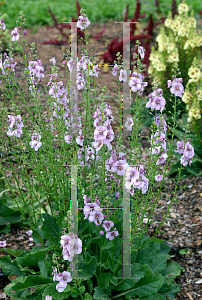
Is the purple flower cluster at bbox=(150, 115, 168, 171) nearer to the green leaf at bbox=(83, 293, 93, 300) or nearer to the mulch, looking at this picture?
the mulch

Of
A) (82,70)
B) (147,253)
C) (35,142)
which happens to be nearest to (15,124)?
(35,142)

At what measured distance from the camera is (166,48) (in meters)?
4.88

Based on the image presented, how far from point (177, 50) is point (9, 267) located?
348 centimetres

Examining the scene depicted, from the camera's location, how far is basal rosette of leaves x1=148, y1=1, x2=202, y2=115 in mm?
4754

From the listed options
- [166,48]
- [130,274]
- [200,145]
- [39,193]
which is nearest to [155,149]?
[130,274]

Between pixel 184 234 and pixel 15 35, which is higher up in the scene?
pixel 15 35

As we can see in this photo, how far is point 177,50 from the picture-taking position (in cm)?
474

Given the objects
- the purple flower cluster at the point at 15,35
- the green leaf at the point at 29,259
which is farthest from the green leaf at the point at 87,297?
the purple flower cluster at the point at 15,35

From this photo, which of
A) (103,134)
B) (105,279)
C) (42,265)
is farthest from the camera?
(42,265)

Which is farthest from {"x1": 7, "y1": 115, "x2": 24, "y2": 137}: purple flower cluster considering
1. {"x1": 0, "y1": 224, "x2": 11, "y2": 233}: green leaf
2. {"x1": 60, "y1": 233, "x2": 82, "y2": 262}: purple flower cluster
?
{"x1": 0, "y1": 224, "x2": 11, "y2": 233}: green leaf

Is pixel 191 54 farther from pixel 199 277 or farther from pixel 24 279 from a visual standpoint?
pixel 24 279

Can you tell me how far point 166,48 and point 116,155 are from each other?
3.32 metres

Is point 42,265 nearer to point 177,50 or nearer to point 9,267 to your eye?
point 9,267

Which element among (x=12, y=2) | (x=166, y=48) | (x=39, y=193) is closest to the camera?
(x=39, y=193)
